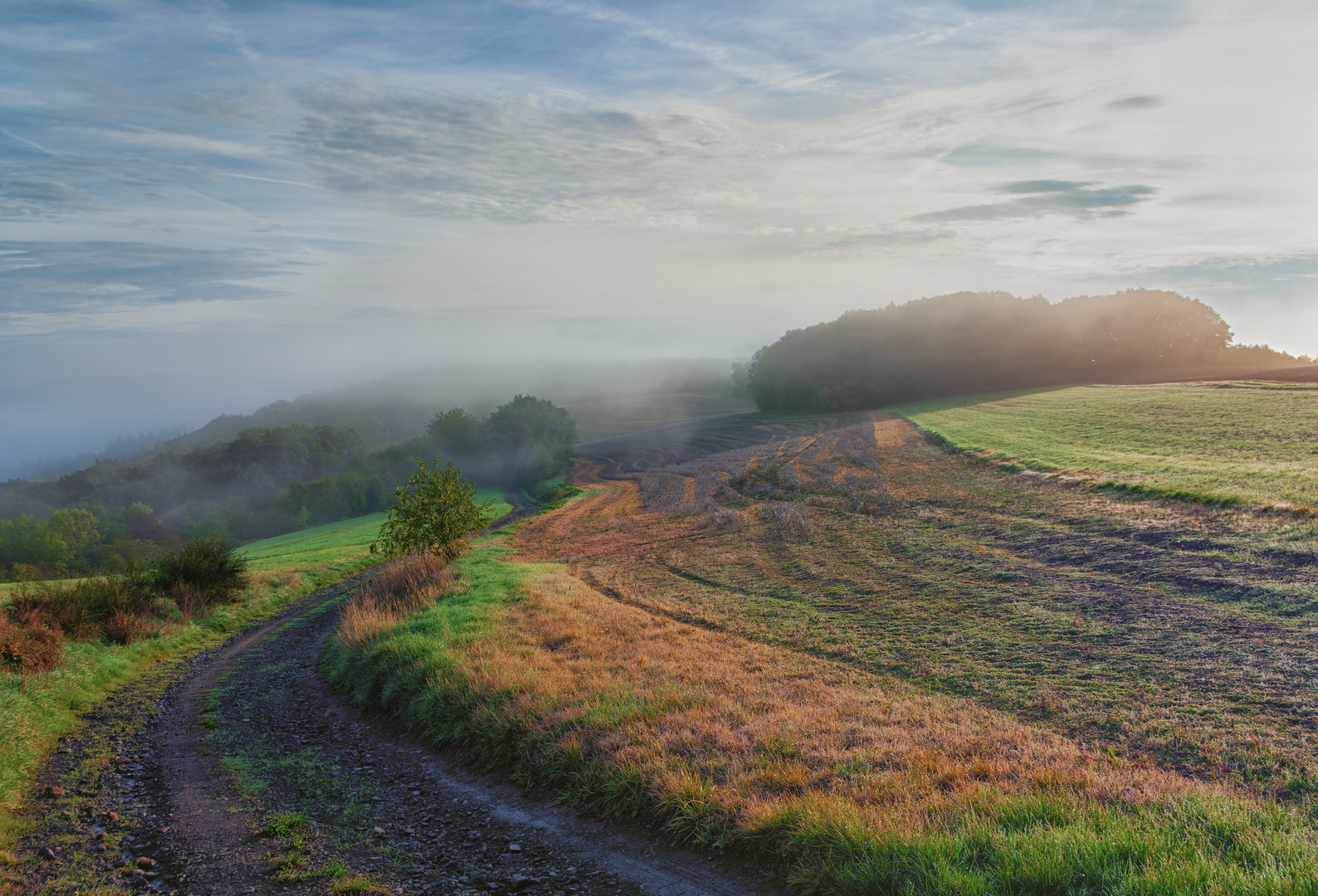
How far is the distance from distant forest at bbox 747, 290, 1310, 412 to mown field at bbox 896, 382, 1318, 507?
86.5 ft

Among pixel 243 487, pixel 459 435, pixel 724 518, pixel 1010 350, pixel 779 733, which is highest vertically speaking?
pixel 1010 350

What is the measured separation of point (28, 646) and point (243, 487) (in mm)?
99621

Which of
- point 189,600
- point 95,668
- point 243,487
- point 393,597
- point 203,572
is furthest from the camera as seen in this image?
point 243,487

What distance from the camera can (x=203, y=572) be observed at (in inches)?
968

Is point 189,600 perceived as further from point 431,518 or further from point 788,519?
point 788,519

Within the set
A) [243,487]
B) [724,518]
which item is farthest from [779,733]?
[243,487]

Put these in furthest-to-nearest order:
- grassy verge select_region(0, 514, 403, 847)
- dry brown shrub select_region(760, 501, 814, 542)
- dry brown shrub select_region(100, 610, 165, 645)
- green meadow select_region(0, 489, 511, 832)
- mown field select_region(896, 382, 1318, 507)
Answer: dry brown shrub select_region(760, 501, 814, 542)
mown field select_region(896, 382, 1318, 507)
dry brown shrub select_region(100, 610, 165, 645)
green meadow select_region(0, 489, 511, 832)
grassy verge select_region(0, 514, 403, 847)

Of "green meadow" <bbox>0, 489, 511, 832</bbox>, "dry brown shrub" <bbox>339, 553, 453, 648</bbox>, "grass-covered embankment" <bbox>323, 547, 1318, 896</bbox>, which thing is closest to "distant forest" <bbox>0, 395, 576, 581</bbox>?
"green meadow" <bbox>0, 489, 511, 832</bbox>

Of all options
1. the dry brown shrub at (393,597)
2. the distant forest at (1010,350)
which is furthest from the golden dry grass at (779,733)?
the distant forest at (1010,350)

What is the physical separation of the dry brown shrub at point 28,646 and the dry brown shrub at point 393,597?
638cm

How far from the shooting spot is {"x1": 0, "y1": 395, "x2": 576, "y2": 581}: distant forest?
66.0 meters

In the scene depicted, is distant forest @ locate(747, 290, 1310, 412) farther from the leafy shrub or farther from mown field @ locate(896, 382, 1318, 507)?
the leafy shrub

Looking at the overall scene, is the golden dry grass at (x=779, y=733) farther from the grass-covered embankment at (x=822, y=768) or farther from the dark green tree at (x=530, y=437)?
the dark green tree at (x=530, y=437)

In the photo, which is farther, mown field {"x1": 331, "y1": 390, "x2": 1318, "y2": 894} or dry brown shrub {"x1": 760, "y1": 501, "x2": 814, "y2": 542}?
dry brown shrub {"x1": 760, "y1": 501, "x2": 814, "y2": 542}
